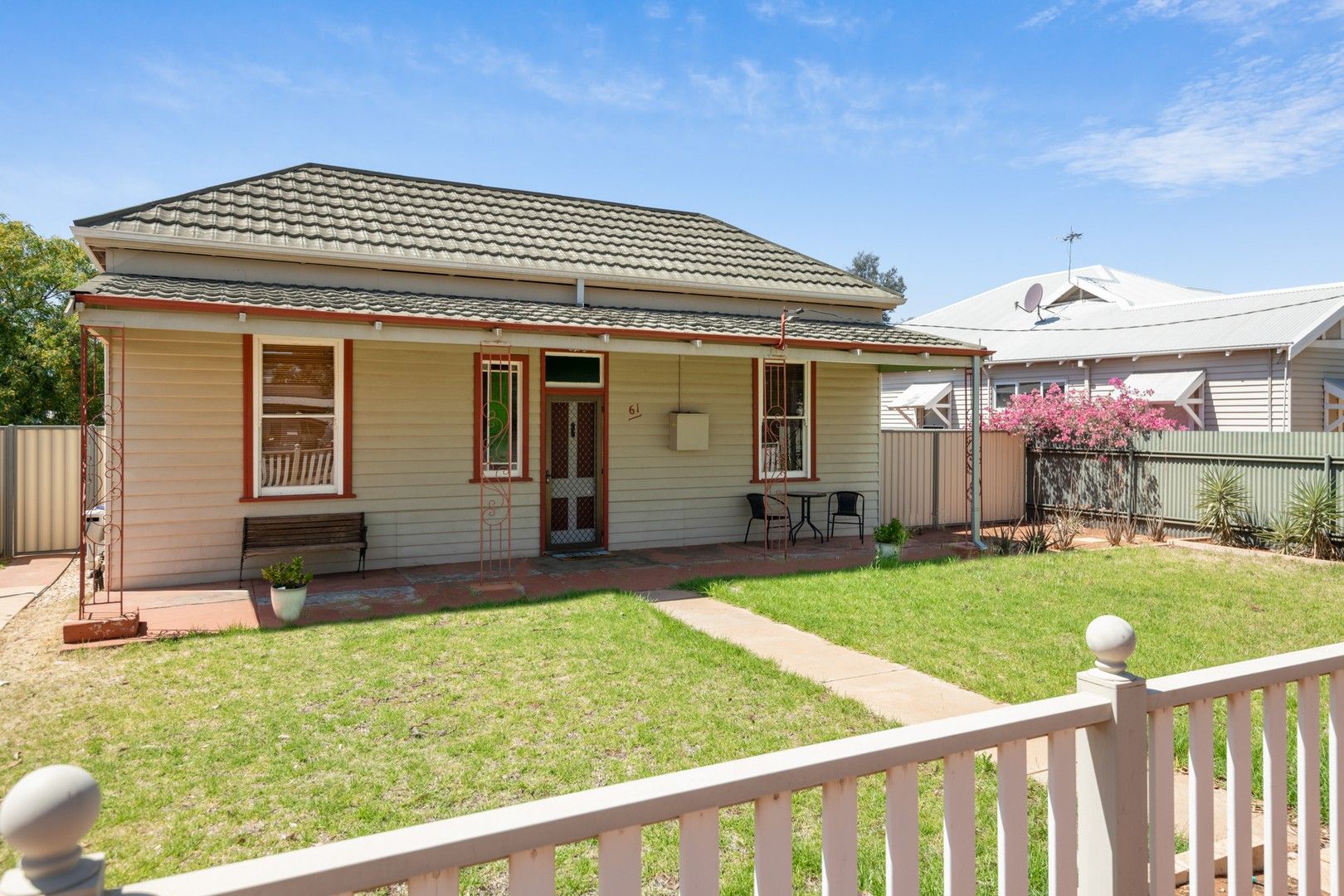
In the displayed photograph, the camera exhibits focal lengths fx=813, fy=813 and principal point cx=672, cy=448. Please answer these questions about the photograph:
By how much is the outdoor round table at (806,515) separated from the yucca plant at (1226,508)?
240 inches

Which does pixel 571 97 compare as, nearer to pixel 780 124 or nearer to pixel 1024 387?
pixel 780 124

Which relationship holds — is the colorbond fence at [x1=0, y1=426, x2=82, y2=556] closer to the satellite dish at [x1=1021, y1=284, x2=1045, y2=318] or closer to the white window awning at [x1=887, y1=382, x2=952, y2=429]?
the white window awning at [x1=887, y1=382, x2=952, y2=429]

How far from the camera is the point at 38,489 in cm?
1227

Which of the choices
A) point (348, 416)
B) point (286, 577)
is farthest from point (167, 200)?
point (286, 577)

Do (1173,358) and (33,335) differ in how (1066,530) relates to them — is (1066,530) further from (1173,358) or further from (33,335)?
(33,335)

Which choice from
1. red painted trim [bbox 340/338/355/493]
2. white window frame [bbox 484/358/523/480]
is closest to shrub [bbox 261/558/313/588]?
red painted trim [bbox 340/338/355/493]

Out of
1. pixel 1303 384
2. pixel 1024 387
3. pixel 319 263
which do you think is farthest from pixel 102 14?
pixel 1303 384

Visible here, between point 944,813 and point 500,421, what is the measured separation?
10107 mm

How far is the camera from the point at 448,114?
15.6 meters

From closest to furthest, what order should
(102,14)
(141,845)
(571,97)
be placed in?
(141,845), (102,14), (571,97)

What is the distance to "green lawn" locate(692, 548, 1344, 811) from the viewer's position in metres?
6.23

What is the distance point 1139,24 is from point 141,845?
15523 mm

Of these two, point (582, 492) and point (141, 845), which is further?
point (582, 492)

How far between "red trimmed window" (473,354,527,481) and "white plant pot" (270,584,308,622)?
143 inches
